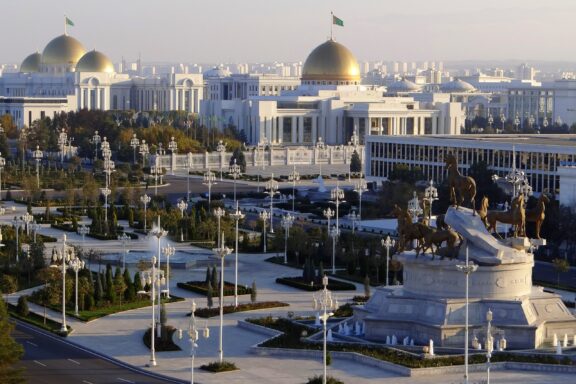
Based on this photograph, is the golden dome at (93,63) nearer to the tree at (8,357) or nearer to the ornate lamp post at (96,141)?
the ornate lamp post at (96,141)

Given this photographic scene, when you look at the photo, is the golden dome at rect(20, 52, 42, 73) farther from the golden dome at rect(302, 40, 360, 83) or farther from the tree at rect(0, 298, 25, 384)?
the tree at rect(0, 298, 25, 384)

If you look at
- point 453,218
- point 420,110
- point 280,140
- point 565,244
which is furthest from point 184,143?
point 453,218

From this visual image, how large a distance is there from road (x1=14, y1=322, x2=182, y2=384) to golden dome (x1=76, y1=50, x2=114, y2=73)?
11262cm

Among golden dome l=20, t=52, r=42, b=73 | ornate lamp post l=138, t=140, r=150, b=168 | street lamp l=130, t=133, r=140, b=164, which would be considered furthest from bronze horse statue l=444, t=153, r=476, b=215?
golden dome l=20, t=52, r=42, b=73

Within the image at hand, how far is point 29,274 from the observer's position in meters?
50.8

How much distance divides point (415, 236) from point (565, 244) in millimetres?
20342

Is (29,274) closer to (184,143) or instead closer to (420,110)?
(184,143)

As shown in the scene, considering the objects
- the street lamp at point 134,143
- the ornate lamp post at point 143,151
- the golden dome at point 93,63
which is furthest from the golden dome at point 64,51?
the ornate lamp post at point 143,151

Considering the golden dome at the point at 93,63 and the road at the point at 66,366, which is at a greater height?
the golden dome at the point at 93,63

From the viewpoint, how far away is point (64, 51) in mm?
155125

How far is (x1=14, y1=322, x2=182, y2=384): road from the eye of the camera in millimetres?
34525

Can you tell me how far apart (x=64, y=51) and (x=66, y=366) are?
12196cm

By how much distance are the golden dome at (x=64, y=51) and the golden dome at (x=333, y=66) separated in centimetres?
3537

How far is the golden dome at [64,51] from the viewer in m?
155
